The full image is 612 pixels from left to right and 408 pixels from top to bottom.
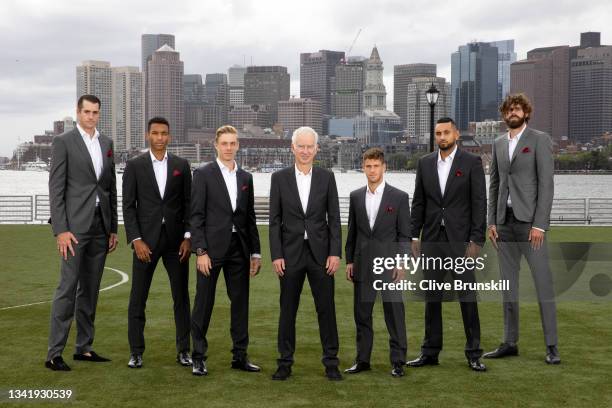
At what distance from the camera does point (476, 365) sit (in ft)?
23.7

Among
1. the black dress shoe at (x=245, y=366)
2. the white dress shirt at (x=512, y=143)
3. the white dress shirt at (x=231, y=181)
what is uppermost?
the white dress shirt at (x=512, y=143)

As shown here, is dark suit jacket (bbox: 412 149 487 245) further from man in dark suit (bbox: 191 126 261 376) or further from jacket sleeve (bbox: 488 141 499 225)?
man in dark suit (bbox: 191 126 261 376)

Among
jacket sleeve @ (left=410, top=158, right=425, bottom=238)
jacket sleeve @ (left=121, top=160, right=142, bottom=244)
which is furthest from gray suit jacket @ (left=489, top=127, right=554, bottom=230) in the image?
jacket sleeve @ (left=121, top=160, right=142, bottom=244)

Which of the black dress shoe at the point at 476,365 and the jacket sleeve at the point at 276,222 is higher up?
the jacket sleeve at the point at 276,222

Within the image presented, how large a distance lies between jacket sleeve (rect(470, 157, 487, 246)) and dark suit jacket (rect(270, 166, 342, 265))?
4.02 ft

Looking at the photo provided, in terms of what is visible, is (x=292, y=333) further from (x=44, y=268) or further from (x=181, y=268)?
(x=44, y=268)

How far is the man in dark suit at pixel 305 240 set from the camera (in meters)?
6.80

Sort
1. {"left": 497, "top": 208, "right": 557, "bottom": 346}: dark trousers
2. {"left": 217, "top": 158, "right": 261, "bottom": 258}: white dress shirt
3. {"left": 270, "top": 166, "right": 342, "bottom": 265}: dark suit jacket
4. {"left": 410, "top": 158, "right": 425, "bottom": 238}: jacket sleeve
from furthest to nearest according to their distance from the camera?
{"left": 497, "top": 208, "right": 557, "bottom": 346}: dark trousers
{"left": 410, "top": 158, "right": 425, "bottom": 238}: jacket sleeve
{"left": 217, "top": 158, "right": 261, "bottom": 258}: white dress shirt
{"left": 270, "top": 166, "right": 342, "bottom": 265}: dark suit jacket

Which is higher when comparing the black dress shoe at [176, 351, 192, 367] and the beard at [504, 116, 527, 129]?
the beard at [504, 116, 527, 129]

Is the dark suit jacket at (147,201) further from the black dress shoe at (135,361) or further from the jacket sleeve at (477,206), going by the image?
the jacket sleeve at (477,206)

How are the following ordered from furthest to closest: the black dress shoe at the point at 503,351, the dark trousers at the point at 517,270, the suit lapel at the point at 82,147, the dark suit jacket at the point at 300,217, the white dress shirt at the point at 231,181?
the black dress shoe at the point at 503,351 → the dark trousers at the point at 517,270 → the suit lapel at the point at 82,147 → the white dress shirt at the point at 231,181 → the dark suit jacket at the point at 300,217

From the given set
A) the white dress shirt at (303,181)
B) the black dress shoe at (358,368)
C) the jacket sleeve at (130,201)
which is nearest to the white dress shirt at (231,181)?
the white dress shirt at (303,181)

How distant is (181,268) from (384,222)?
189cm

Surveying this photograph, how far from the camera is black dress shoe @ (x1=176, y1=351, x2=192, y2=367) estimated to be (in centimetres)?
737
